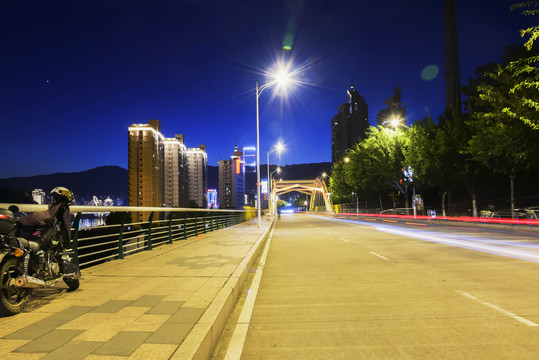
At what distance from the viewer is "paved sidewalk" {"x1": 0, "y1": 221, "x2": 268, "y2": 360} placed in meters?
3.83

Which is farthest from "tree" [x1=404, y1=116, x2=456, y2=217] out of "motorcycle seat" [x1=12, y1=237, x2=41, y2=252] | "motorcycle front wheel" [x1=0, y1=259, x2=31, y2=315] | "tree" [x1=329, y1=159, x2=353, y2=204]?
"tree" [x1=329, y1=159, x2=353, y2=204]

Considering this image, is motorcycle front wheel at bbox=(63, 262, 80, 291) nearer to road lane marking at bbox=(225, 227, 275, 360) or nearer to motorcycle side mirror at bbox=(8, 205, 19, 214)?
motorcycle side mirror at bbox=(8, 205, 19, 214)

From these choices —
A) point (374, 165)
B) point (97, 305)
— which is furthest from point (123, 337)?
point (374, 165)

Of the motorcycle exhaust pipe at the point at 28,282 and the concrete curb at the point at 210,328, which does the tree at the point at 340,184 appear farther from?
the motorcycle exhaust pipe at the point at 28,282

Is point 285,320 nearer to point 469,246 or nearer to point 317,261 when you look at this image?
point 317,261

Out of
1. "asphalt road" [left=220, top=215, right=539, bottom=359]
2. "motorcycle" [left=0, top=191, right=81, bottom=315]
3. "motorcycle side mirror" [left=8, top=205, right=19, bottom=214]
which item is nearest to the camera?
"asphalt road" [left=220, top=215, right=539, bottom=359]

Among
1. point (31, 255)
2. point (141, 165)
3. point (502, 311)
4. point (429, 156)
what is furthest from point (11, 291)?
point (141, 165)

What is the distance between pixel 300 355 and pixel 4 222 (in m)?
3.85

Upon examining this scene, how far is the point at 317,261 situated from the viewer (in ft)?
38.3

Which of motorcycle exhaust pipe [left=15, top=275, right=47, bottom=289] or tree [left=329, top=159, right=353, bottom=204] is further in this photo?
tree [left=329, top=159, right=353, bottom=204]

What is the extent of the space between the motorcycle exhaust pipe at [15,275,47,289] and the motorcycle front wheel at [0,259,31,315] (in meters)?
0.07

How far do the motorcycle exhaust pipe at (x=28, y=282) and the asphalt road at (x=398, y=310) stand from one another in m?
2.88

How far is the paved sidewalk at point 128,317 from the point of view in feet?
12.6

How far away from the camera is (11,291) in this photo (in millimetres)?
4914
